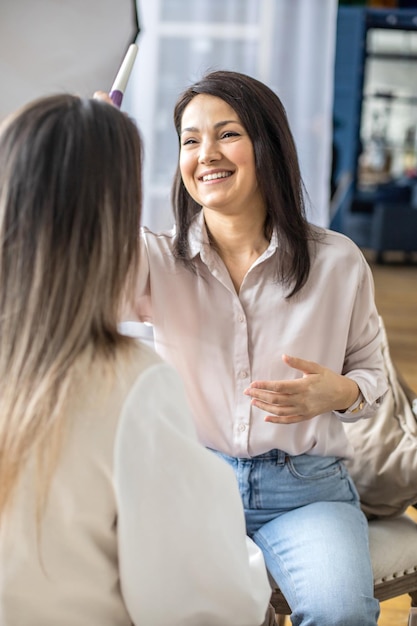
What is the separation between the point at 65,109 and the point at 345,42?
26.2 feet

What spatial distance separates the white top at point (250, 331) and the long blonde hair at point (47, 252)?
22.9 inches

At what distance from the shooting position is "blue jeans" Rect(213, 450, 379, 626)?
1241 mm

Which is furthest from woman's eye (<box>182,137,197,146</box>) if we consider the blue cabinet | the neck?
the blue cabinet

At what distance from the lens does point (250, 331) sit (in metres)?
1.43

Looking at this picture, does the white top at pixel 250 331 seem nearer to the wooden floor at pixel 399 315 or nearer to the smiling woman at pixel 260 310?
the smiling woman at pixel 260 310

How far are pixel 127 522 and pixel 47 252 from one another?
29cm

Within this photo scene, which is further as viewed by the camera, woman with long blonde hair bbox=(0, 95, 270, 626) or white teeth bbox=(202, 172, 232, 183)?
white teeth bbox=(202, 172, 232, 183)

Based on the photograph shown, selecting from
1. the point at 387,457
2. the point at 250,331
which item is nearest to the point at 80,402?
the point at 250,331

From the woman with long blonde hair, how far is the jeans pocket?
534 mm

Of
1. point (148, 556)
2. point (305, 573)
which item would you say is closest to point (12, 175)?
point (148, 556)

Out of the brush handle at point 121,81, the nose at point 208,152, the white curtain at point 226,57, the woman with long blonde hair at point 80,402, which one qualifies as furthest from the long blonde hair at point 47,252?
the white curtain at point 226,57

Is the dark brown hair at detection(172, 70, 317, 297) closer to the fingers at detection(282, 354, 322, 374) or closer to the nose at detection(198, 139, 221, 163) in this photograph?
the nose at detection(198, 139, 221, 163)

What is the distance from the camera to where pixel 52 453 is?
0.82 meters

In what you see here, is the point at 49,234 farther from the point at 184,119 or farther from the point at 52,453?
the point at 184,119
